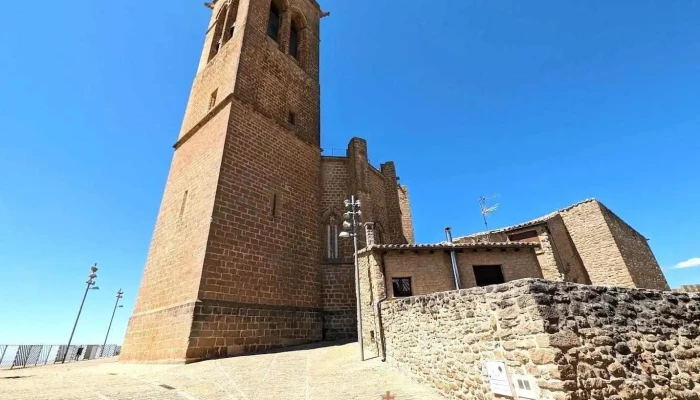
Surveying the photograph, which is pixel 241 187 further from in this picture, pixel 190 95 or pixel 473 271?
pixel 473 271

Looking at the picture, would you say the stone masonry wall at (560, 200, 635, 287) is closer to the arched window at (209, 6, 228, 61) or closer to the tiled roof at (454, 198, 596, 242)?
the tiled roof at (454, 198, 596, 242)

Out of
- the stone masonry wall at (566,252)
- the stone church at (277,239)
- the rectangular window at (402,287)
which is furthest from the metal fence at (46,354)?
the stone masonry wall at (566,252)

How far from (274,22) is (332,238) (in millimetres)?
14353

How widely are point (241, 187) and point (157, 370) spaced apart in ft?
20.8

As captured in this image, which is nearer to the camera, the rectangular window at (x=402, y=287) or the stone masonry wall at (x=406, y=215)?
the rectangular window at (x=402, y=287)

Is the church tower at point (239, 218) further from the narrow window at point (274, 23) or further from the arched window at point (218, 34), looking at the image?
the narrow window at point (274, 23)

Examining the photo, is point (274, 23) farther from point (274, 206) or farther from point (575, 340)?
point (575, 340)

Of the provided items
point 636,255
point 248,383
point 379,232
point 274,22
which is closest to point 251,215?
point 248,383

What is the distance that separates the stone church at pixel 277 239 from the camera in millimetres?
10234

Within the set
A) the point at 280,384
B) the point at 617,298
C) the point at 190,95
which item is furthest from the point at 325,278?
the point at 190,95

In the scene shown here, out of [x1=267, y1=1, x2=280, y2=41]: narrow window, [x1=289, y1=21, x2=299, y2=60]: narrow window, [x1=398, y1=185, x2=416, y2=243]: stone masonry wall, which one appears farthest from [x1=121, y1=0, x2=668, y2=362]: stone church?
[x1=398, y1=185, x2=416, y2=243]: stone masonry wall

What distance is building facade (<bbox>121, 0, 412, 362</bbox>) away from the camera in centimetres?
999

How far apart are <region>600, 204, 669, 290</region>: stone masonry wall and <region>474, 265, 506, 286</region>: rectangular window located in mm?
7364

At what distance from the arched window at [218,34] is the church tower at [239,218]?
0.16m
